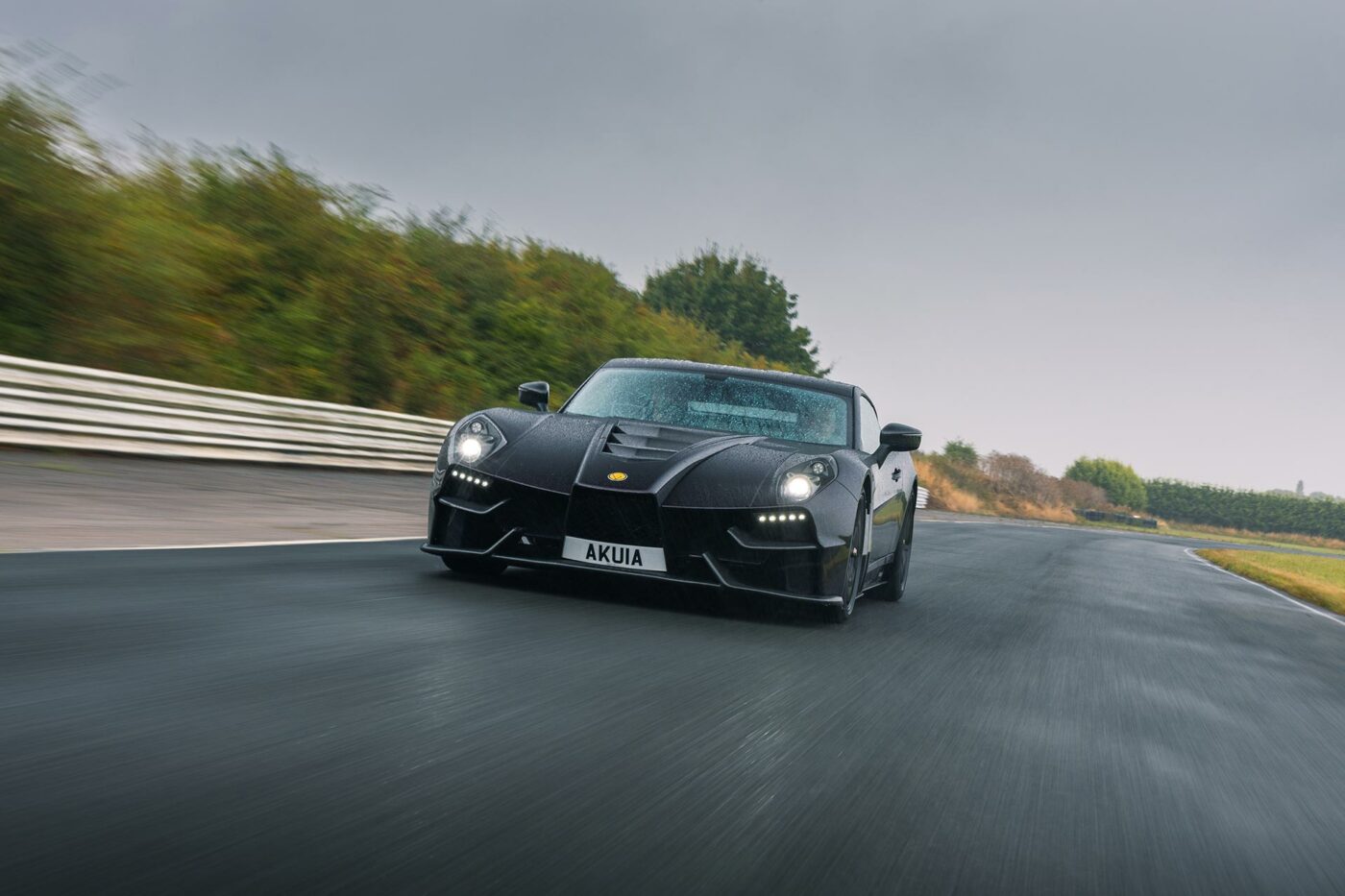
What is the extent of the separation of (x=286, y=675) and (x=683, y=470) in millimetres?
2378

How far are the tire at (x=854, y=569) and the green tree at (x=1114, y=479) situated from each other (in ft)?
340

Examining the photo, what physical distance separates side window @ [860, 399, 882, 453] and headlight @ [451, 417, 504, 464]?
2191 mm

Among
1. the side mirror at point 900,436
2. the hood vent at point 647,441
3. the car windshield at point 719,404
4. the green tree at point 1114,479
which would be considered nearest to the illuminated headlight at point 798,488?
the hood vent at point 647,441

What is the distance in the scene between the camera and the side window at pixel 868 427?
23.6ft

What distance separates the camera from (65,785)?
250cm

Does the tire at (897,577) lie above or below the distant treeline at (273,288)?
below

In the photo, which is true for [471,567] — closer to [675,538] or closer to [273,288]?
[675,538]

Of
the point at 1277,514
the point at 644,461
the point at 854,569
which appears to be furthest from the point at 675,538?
the point at 1277,514

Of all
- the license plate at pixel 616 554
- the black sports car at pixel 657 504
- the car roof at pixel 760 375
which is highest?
the car roof at pixel 760 375

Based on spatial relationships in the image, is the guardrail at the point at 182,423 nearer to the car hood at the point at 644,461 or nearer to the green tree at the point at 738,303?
the car hood at the point at 644,461

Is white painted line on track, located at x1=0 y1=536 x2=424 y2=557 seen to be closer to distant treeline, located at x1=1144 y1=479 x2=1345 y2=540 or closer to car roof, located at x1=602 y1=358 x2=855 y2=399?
car roof, located at x1=602 y1=358 x2=855 y2=399

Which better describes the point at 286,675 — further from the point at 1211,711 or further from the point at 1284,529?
the point at 1284,529

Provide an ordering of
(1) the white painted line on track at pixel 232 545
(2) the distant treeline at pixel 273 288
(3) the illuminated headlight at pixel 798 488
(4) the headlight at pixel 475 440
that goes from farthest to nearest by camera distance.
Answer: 1. (2) the distant treeline at pixel 273 288
2. (1) the white painted line on track at pixel 232 545
3. (4) the headlight at pixel 475 440
4. (3) the illuminated headlight at pixel 798 488

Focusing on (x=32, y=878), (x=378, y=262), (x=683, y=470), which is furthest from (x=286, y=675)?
(x=378, y=262)
